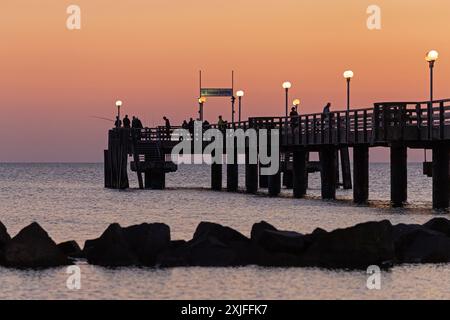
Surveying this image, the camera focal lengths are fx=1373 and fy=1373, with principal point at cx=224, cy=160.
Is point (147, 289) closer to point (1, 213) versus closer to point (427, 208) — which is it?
point (427, 208)

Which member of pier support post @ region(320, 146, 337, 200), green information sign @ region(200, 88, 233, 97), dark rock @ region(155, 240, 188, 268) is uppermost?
green information sign @ region(200, 88, 233, 97)

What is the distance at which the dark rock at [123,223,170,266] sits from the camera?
34250mm

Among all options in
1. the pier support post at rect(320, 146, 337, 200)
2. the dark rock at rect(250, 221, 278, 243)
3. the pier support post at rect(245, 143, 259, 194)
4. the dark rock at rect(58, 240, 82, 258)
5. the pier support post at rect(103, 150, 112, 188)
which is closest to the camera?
the dark rock at rect(250, 221, 278, 243)

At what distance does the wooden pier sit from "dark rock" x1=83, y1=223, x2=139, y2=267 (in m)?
19.1

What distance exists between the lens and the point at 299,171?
2798 inches

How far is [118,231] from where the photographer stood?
3372 centimetres

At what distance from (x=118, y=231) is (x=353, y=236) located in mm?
5781

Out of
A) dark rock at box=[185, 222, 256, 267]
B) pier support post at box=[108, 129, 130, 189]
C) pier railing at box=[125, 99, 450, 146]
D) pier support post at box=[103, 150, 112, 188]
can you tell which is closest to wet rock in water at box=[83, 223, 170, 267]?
dark rock at box=[185, 222, 256, 267]

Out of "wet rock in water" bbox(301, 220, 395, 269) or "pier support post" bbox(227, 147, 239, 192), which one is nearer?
"wet rock in water" bbox(301, 220, 395, 269)

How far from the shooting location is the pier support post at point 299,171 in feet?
231

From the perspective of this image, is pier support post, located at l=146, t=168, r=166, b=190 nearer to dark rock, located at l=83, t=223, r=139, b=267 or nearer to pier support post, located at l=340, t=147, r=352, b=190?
pier support post, located at l=340, t=147, r=352, b=190
